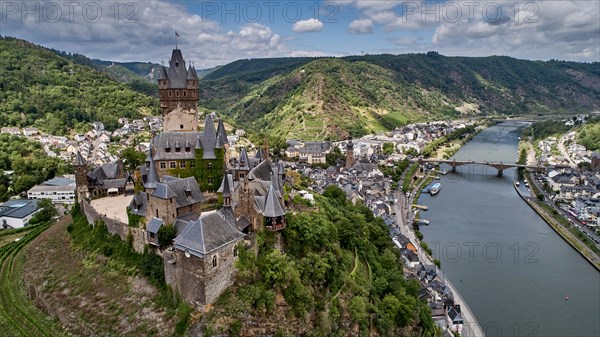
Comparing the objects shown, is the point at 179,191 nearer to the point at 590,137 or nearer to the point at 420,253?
the point at 420,253

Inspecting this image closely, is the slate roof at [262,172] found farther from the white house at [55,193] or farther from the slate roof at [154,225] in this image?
the white house at [55,193]

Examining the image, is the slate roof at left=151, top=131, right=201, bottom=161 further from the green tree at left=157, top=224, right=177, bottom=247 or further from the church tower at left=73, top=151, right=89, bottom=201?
the green tree at left=157, top=224, right=177, bottom=247

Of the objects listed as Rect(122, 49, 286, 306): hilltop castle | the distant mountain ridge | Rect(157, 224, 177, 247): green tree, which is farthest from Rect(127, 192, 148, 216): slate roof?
the distant mountain ridge

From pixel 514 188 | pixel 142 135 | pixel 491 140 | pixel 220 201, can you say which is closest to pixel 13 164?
pixel 142 135

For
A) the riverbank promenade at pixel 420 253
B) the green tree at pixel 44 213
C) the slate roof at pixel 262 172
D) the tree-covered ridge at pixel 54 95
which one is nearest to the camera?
the slate roof at pixel 262 172

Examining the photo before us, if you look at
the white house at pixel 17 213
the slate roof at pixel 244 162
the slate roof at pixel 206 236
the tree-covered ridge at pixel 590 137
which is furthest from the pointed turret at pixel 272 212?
the tree-covered ridge at pixel 590 137

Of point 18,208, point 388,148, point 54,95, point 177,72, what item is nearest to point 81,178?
point 177,72

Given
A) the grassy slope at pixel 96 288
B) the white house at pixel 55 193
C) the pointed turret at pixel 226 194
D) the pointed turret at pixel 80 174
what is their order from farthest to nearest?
1. the white house at pixel 55 193
2. the pointed turret at pixel 80 174
3. the pointed turret at pixel 226 194
4. the grassy slope at pixel 96 288
